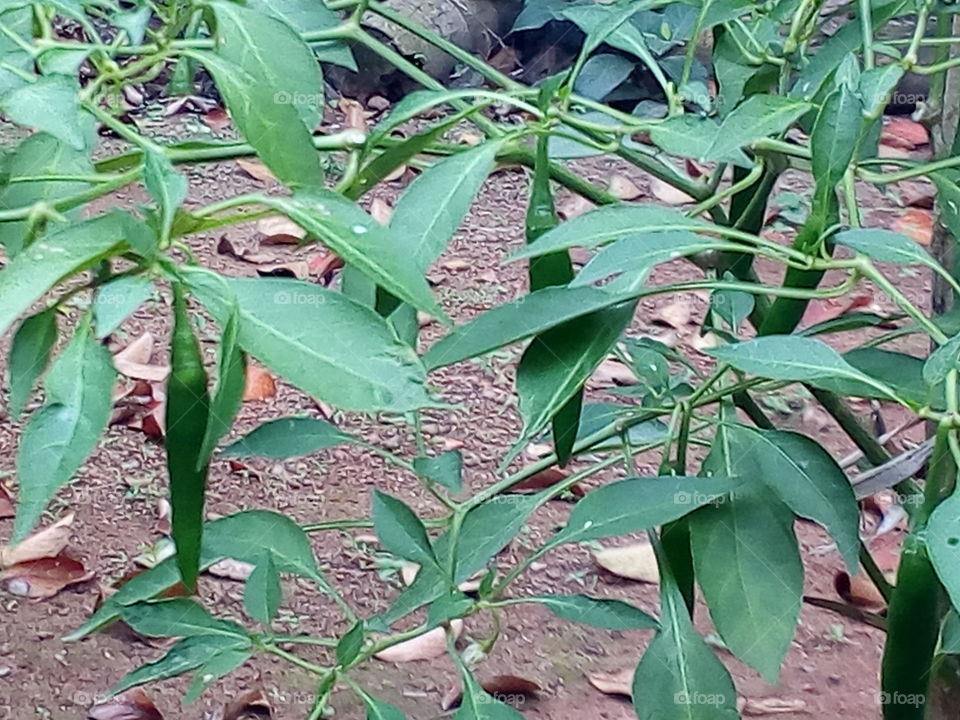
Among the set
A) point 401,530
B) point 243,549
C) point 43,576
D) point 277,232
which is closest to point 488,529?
point 401,530

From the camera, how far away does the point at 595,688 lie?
1206mm

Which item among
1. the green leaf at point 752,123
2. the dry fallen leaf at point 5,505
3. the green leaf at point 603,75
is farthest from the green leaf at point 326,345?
the green leaf at point 603,75

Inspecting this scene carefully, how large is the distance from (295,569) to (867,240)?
44 centimetres

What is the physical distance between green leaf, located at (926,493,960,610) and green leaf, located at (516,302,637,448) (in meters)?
0.16

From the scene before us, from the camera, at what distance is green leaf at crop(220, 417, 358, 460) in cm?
83

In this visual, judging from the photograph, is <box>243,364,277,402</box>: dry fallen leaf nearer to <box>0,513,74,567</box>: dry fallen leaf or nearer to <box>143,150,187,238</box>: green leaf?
<box>0,513,74,567</box>: dry fallen leaf

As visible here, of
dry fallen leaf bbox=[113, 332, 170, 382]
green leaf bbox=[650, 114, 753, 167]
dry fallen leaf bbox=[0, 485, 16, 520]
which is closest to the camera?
green leaf bbox=[650, 114, 753, 167]

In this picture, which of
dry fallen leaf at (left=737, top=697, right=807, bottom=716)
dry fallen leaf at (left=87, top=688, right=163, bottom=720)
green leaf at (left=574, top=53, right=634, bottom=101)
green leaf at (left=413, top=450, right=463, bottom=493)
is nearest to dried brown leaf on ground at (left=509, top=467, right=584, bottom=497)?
dry fallen leaf at (left=737, top=697, right=807, bottom=716)

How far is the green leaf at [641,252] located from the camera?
0.54 meters

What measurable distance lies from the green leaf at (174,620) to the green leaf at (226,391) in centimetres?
40

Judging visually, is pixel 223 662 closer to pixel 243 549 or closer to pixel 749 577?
pixel 243 549

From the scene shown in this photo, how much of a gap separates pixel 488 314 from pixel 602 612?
25cm

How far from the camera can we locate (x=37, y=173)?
584mm

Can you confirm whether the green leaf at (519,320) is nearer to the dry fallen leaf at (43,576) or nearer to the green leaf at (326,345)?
the green leaf at (326,345)
